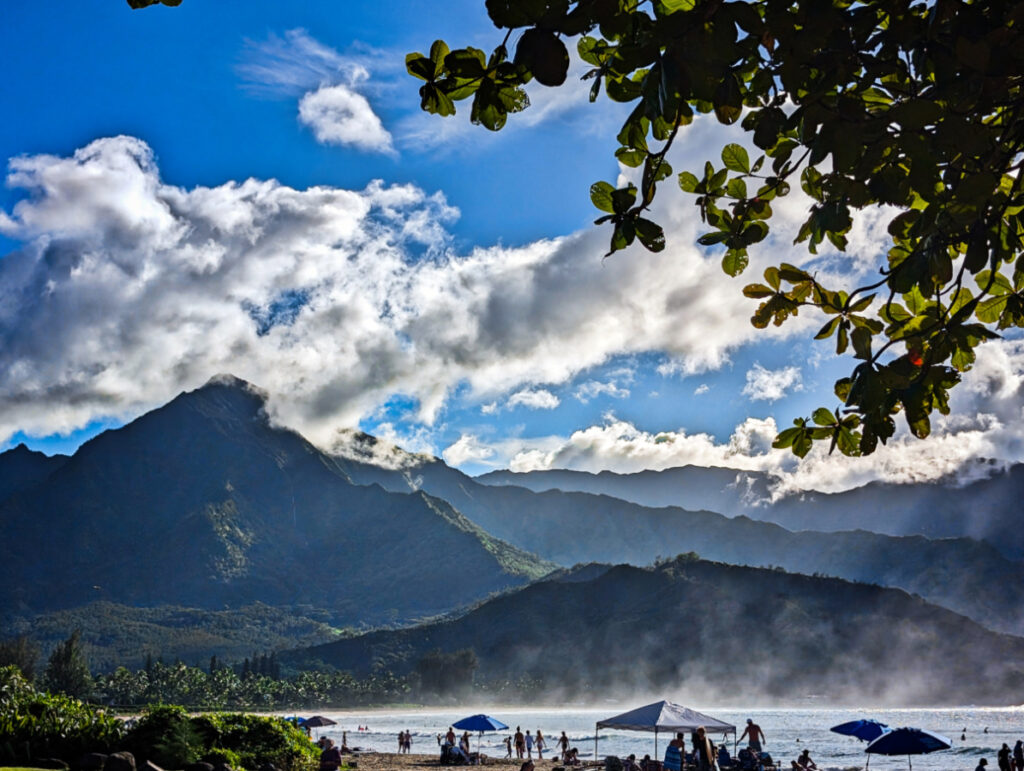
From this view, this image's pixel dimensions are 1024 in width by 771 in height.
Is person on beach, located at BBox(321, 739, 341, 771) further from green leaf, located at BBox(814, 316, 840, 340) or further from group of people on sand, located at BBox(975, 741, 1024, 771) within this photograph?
group of people on sand, located at BBox(975, 741, 1024, 771)

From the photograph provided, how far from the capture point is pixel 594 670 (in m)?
178

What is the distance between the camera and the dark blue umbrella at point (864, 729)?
30.7 meters

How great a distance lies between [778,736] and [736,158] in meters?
93.7

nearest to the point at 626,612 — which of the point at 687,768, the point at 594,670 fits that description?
the point at 594,670

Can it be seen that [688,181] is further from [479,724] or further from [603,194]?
[479,724]

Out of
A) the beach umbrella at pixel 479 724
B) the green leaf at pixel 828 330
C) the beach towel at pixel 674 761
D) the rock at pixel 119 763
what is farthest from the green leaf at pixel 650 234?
the beach umbrella at pixel 479 724

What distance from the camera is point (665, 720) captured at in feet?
73.9

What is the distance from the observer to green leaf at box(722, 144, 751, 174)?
3.13 m

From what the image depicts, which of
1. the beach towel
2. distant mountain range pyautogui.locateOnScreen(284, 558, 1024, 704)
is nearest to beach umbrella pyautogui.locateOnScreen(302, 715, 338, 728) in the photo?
the beach towel

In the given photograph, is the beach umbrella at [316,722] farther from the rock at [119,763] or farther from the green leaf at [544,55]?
the green leaf at [544,55]

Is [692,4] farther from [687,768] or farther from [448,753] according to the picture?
[448,753]

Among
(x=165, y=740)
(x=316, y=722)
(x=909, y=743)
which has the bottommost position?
(x=316, y=722)

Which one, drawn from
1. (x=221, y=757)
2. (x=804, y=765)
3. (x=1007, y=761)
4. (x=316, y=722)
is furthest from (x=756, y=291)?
(x=316, y=722)

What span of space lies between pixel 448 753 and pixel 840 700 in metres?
150
